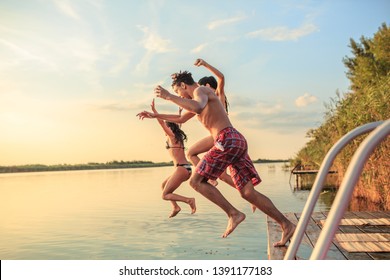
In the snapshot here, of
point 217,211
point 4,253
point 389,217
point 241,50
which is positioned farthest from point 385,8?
point 217,211

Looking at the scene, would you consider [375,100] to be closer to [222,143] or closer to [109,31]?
[109,31]

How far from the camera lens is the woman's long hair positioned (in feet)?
20.3

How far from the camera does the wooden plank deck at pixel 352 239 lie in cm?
455

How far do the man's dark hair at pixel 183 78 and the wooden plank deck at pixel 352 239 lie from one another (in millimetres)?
1520

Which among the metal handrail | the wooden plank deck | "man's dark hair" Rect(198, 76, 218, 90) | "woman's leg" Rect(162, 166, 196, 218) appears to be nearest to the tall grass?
the wooden plank deck

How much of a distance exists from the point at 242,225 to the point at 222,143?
584 centimetres

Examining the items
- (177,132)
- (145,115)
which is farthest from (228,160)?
(177,132)

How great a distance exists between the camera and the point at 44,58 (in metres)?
8.58

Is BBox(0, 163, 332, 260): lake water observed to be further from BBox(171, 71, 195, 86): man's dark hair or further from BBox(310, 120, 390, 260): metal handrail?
BBox(310, 120, 390, 260): metal handrail

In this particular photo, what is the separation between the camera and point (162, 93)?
3.77 m

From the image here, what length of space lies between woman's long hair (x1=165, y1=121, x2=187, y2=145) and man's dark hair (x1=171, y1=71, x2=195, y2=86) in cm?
149

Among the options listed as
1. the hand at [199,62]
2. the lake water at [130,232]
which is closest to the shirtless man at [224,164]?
the hand at [199,62]

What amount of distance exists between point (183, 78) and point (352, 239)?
2149 millimetres

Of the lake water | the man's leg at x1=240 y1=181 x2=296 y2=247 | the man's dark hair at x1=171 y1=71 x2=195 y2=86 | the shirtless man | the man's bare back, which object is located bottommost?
the lake water
